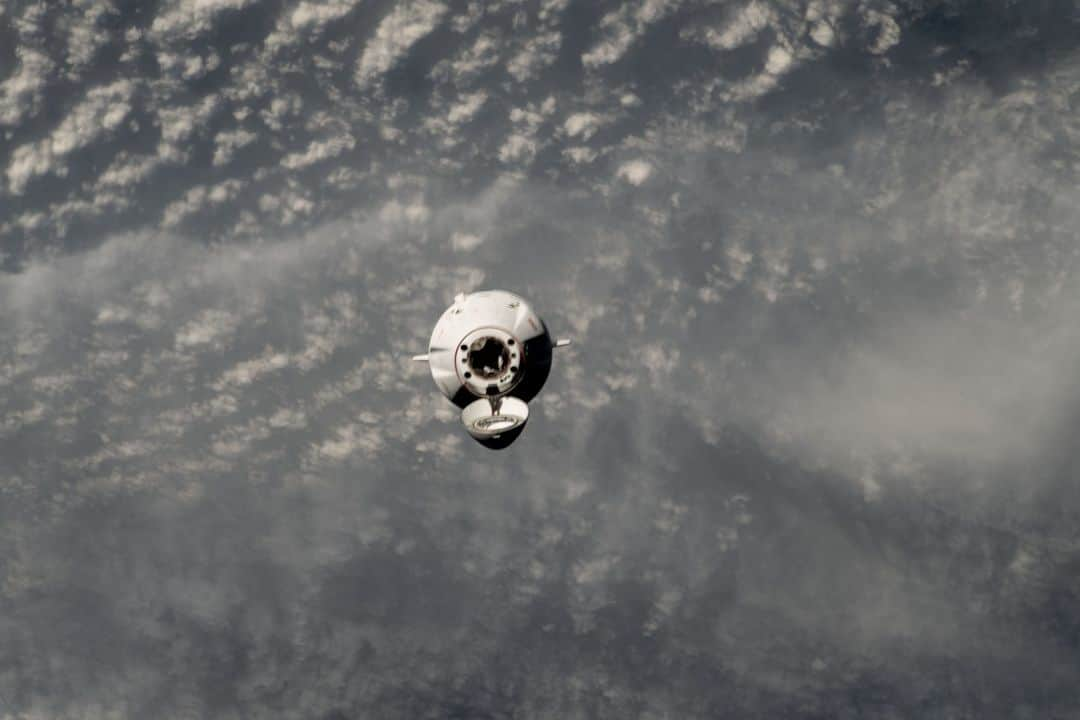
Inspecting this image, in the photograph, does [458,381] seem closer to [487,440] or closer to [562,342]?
[487,440]

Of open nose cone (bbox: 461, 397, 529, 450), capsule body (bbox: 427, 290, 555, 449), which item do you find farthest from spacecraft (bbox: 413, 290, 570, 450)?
open nose cone (bbox: 461, 397, 529, 450)

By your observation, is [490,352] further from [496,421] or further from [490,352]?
[496,421]

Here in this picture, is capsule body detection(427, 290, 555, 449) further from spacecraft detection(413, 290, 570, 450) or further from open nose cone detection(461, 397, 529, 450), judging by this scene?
open nose cone detection(461, 397, 529, 450)

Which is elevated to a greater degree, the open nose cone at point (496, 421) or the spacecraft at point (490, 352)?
the spacecraft at point (490, 352)

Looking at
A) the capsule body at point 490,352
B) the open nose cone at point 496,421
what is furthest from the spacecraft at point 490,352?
the open nose cone at point 496,421

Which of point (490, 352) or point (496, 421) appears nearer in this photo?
point (496, 421)

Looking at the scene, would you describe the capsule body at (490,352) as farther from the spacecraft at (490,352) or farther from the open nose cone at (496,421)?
the open nose cone at (496,421)

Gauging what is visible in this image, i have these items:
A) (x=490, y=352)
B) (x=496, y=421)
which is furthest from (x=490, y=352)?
(x=496, y=421)

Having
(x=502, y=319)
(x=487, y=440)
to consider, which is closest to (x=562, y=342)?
(x=502, y=319)
